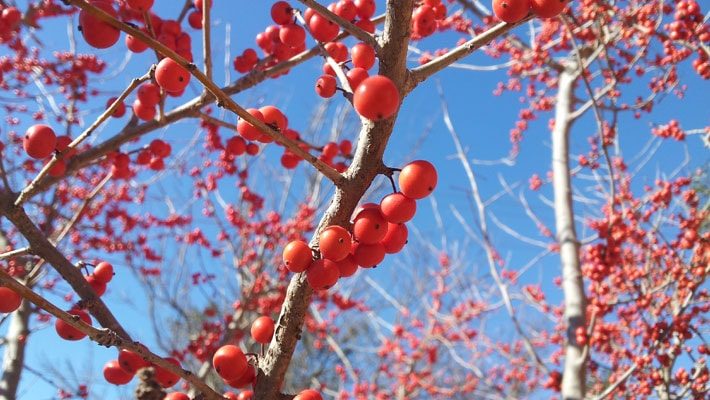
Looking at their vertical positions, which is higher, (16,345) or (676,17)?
(676,17)

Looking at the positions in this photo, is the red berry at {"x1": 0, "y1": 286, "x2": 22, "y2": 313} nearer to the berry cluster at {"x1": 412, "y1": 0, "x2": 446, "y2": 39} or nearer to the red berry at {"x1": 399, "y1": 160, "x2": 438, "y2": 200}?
the red berry at {"x1": 399, "y1": 160, "x2": 438, "y2": 200}

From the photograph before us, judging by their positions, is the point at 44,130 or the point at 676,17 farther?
the point at 676,17

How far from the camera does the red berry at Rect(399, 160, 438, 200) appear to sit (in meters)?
1.45

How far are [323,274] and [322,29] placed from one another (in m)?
1.08

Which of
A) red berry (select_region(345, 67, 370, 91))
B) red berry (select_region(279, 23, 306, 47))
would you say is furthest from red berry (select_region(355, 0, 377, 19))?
red berry (select_region(345, 67, 370, 91))

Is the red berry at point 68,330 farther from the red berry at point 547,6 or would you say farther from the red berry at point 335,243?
the red berry at point 547,6

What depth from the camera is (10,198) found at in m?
1.84

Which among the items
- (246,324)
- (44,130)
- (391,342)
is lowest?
(44,130)

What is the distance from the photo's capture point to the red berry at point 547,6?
4.76 ft

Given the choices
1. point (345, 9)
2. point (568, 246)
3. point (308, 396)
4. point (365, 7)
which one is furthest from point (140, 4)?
point (568, 246)

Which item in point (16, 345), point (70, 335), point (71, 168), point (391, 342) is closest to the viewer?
point (70, 335)

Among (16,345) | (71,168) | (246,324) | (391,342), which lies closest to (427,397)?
(391,342)

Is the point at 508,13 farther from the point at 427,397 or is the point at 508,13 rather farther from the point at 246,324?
the point at 427,397

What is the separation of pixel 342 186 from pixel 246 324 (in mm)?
4705
